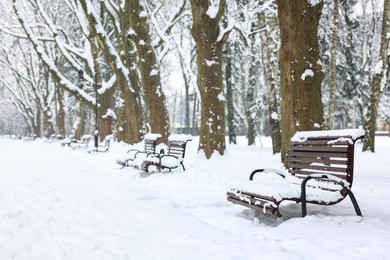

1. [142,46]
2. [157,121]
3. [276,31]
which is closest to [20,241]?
[157,121]

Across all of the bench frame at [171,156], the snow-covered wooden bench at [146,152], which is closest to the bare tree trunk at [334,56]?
the snow-covered wooden bench at [146,152]

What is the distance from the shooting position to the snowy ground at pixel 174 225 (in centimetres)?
335

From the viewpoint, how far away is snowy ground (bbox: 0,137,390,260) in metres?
3.35

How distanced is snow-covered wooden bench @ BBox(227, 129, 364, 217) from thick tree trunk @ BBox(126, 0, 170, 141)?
8.54 meters

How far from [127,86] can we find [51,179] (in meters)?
8.86

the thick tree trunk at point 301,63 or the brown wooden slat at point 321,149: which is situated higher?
the thick tree trunk at point 301,63

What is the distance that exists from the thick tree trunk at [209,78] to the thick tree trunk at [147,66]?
296cm

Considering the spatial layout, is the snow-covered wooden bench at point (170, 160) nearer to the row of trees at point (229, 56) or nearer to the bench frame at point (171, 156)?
the bench frame at point (171, 156)

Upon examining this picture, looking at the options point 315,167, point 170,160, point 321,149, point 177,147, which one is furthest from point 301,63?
point 177,147

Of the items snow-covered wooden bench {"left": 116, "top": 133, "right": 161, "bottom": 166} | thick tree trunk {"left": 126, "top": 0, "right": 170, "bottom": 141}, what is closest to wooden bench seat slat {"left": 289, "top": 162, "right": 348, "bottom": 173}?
snow-covered wooden bench {"left": 116, "top": 133, "right": 161, "bottom": 166}

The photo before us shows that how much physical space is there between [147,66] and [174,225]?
9831 mm

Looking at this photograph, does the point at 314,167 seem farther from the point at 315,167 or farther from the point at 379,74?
the point at 379,74

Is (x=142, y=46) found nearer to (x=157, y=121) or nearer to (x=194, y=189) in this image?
(x=157, y=121)

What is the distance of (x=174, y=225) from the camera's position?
4359 mm
